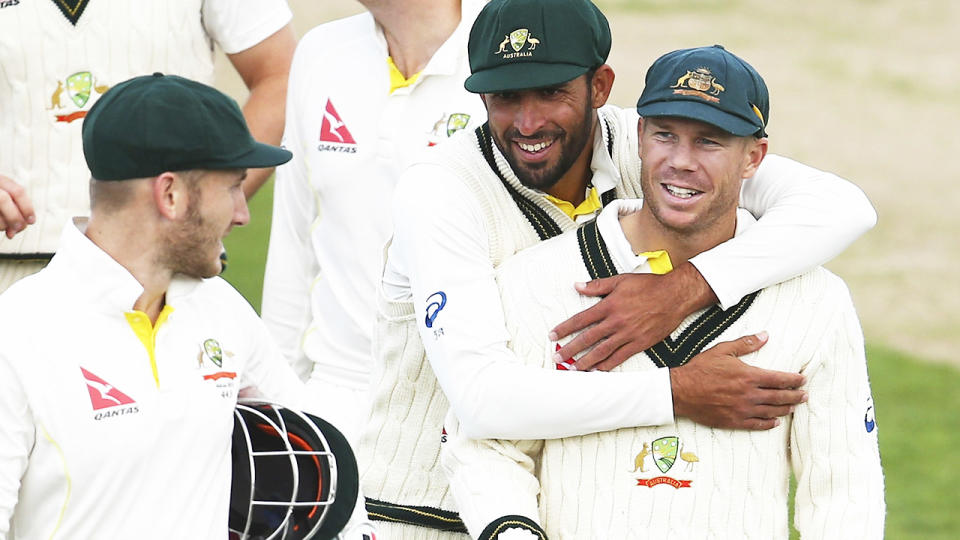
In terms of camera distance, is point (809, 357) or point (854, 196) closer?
point (809, 357)

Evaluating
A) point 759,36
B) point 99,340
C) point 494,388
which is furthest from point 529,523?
point 759,36

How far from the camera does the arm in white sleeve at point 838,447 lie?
3.27m

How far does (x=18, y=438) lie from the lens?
9.71ft

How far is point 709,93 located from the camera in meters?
3.29

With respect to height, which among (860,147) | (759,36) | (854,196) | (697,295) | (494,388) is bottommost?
(494,388)

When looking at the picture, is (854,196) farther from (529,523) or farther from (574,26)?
(529,523)

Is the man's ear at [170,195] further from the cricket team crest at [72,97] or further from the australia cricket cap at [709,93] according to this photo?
the cricket team crest at [72,97]

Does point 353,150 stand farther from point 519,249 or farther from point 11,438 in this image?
point 11,438

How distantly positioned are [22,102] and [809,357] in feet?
6.42

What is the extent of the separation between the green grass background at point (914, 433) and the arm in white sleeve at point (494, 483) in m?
5.31

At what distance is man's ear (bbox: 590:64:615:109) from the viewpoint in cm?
365

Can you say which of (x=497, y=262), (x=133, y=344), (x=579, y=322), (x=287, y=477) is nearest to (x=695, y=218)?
(x=579, y=322)

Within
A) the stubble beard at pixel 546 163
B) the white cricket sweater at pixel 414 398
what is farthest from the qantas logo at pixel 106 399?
the stubble beard at pixel 546 163

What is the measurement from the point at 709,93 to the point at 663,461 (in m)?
0.71
